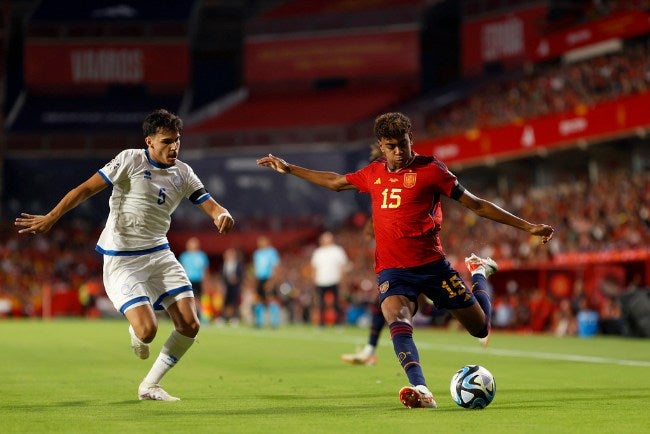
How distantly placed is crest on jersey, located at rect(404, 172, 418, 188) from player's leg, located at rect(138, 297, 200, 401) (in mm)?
2134

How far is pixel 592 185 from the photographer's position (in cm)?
3319

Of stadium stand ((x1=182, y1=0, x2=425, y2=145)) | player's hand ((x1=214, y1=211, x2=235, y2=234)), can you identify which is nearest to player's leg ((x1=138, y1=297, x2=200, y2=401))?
player's hand ((x1=214, y1=211, x2=235, y2=234))

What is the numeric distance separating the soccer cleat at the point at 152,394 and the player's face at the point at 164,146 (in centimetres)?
188

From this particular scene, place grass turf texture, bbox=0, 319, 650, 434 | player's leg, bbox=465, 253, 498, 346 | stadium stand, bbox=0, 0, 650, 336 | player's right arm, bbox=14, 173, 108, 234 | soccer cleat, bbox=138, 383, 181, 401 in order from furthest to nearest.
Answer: stadium stand, bbox=0, 0, 650, 336 → player's leg, bbox=465, 253, 498, 346 → soccer cleat, bbox=138, 383, 181, 401 → player's right arm, bbox=14, 173, 108, 234 → grass turf texture, bbox=0, 319, 650, 434

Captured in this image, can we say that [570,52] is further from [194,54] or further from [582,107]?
[194,54]

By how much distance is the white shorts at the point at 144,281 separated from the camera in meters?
9.34

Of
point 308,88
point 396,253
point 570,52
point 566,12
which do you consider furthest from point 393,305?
point 308,88

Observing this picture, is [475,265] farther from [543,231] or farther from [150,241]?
[150,241]

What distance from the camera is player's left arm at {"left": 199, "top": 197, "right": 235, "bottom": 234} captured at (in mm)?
9289

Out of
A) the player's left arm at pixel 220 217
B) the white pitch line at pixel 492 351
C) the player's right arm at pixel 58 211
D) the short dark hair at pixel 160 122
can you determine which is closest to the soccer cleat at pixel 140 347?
the player's left arm at pixel 220 217

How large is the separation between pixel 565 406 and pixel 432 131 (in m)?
36.2

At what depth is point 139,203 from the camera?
941 cm

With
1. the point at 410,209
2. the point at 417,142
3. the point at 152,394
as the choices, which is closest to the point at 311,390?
the point at 152,394

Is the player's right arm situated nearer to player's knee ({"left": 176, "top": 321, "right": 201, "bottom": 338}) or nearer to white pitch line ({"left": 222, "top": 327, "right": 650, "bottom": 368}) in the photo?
player's knee ({"left": 176, "top": 321, "right": 201, "bottom": 338})
